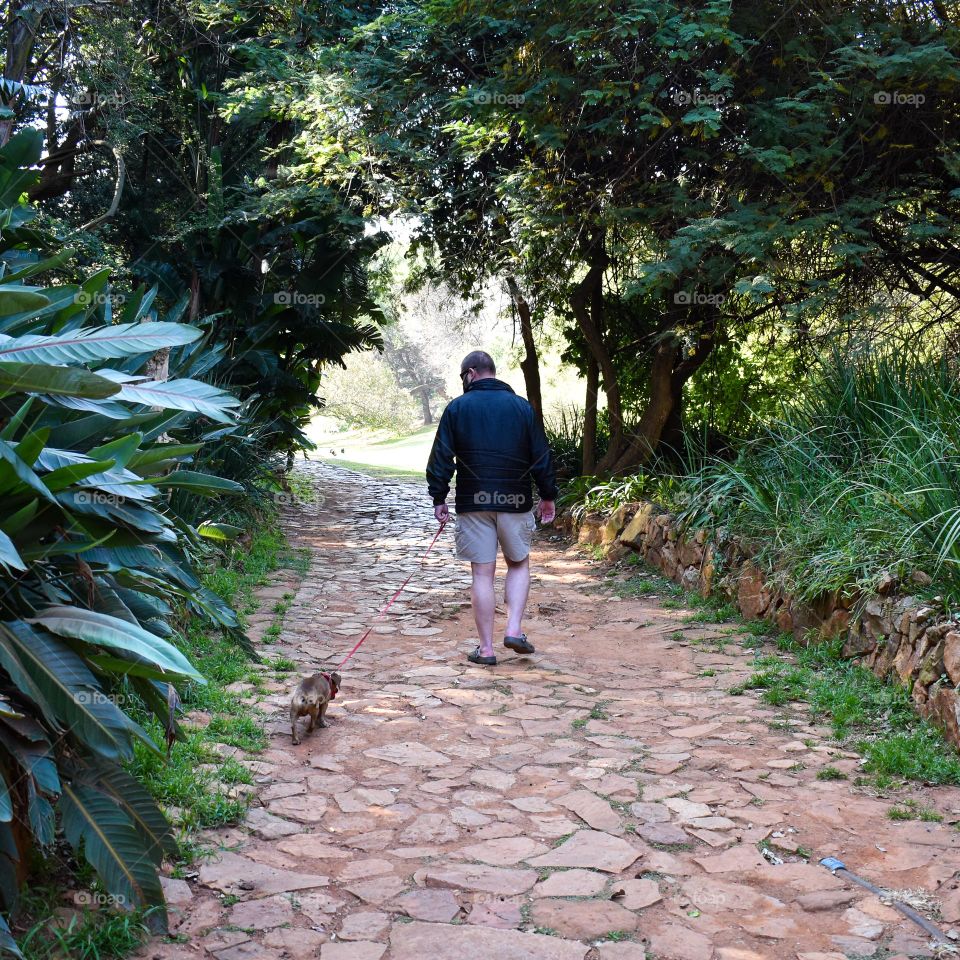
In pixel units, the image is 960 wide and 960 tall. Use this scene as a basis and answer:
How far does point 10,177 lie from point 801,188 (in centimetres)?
628

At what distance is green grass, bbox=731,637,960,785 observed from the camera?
14.6ft

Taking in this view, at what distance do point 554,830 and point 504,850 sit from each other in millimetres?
290

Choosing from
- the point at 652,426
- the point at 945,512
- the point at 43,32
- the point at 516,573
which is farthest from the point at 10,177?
the point at 652,426

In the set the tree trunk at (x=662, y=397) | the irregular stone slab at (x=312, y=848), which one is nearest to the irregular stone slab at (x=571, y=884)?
the irregular stone slab at (x=312, y=848)

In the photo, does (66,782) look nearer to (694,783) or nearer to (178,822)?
(178,822)

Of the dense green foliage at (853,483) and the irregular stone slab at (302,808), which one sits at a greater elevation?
the dense green foliage at (853,483)

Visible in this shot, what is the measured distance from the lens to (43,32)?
9.06 m

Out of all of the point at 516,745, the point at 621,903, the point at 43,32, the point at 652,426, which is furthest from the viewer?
the point at 652,426

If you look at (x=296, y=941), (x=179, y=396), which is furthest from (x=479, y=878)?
(x=179, y=396)

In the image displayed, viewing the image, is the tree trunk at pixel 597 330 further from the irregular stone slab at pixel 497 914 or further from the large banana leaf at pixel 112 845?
the large banana leaf at pixel 112 845

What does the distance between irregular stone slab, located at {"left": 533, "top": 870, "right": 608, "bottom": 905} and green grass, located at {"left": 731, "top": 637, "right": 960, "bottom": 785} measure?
165 cm

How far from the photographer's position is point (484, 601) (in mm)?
6469
